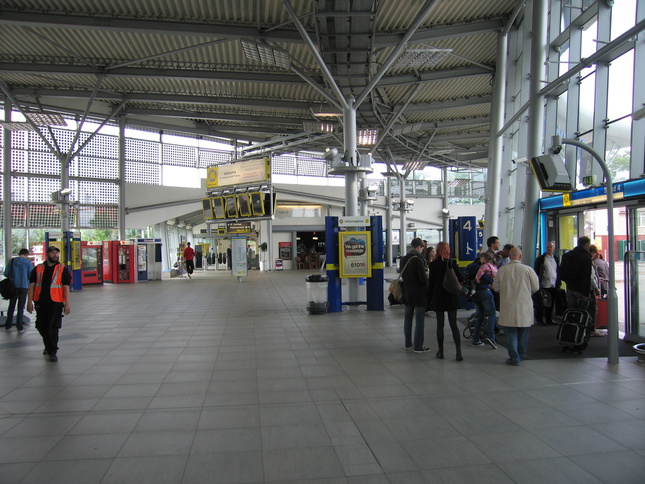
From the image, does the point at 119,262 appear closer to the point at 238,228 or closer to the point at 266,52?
the point at 238,228

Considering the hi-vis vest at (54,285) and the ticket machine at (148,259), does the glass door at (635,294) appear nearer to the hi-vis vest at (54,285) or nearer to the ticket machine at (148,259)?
the hi-vis vest at (54,285)

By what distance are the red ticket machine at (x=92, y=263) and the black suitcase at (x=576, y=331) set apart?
20764mm

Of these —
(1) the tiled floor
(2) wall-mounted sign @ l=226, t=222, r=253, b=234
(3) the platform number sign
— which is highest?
(2) wall-mounted sign @ l=226, t=222, r=253, b=234

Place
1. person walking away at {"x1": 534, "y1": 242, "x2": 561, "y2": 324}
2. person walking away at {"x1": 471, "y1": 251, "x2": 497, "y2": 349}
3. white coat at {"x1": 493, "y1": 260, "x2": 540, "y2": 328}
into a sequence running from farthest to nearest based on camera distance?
person walking away at {"x1": 534, "y1": 242, "x2": 561, "y2": 324} → person walking away at {"x1": 471, "y1": 251, "x2": 497, "y2": 349} → white coat at {"x1": 493, "y1": 260, "x2": 540, "y2": 328}

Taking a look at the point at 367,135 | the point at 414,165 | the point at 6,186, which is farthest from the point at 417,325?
the point at 414,165

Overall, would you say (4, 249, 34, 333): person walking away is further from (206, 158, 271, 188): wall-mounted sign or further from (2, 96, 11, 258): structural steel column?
(2, 96, 11, 258): structural steel column

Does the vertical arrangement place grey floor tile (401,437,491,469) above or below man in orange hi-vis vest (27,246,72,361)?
below

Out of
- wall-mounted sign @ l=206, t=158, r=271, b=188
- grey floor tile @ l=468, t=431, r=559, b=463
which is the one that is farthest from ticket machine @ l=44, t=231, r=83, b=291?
grey floor tile @ l=468, t=431, r=559, b=463

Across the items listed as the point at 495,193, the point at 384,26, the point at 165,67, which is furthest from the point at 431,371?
the point at 165,67

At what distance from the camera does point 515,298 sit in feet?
19.5

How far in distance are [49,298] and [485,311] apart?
6438mm

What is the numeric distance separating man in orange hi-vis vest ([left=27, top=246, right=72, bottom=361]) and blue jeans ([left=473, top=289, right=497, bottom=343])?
6.11 m

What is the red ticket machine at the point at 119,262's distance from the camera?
22.5 m

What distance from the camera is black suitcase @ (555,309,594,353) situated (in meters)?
6.49
